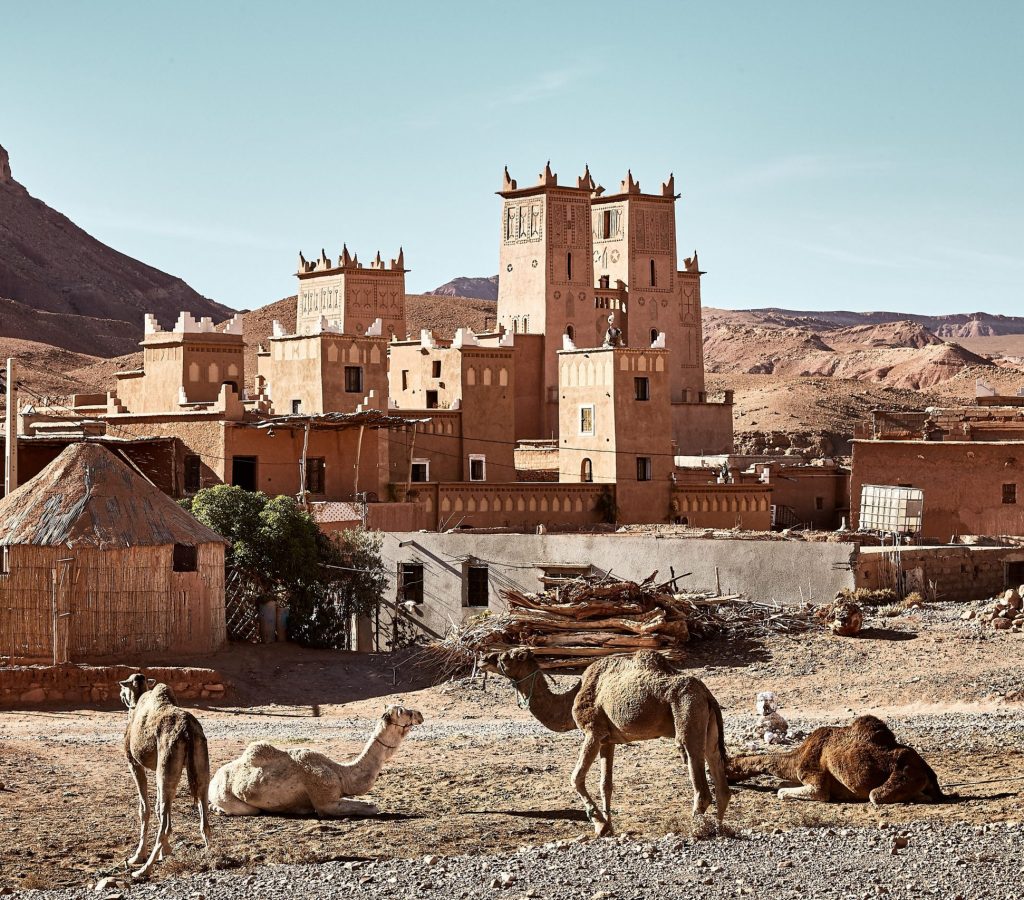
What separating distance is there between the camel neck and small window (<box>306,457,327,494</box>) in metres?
21.9

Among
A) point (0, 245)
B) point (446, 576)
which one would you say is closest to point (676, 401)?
point (446, 576)

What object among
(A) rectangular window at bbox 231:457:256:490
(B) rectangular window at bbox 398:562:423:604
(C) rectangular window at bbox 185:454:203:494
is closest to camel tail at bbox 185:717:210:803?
(B) rectangular window at bbox 398:562:423:604

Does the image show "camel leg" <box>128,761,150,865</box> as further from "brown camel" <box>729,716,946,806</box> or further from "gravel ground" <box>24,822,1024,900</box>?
"brown camel" <box>729,716,946,806</box>

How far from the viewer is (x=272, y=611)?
22875mm

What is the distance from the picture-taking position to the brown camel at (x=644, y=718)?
10.7 m

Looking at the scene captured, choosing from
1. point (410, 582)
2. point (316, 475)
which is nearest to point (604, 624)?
point (410, 582)

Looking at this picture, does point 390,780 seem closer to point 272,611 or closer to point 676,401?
point 272,611

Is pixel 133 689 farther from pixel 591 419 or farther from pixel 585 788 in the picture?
pixel 591 419

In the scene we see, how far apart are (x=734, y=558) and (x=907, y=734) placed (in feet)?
21.7

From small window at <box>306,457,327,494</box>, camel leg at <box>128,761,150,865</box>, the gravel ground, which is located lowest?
the gravel ground

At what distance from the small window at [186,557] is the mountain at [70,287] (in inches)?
3348

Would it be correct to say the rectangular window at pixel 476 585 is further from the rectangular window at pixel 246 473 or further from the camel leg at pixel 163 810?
the camel leg at pixel 163 810

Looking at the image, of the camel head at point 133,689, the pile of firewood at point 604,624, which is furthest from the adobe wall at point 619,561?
the camel head at point 133,689

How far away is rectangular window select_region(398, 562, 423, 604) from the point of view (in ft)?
77.6
